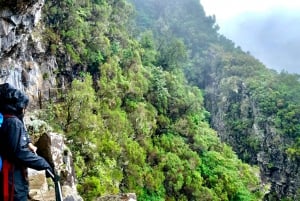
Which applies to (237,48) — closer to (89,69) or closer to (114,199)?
(89,69)

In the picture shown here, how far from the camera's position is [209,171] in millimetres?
29750

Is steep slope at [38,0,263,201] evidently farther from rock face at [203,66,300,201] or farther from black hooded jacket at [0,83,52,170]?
rock face at [203,66,300,201]

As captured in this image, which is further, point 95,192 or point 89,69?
point 89,69

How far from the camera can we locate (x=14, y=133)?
3350 mm

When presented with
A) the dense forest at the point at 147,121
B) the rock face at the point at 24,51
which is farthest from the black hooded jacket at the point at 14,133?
the dense forest at the point at 147,121

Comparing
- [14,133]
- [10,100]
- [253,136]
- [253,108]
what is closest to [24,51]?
[10,100]

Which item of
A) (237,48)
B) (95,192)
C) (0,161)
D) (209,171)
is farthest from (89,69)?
(237,48)

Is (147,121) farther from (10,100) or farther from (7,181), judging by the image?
(7,181)

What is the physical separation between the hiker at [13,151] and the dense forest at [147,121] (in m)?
11.5

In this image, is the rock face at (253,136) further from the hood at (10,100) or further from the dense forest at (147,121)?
the hood at (10,100)

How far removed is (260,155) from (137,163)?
26.5m

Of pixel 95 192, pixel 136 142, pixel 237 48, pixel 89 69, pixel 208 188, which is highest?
pixel 237 48

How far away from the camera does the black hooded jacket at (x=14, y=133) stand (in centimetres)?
333

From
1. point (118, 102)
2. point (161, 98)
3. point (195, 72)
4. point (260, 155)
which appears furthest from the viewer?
point (195, 72)
